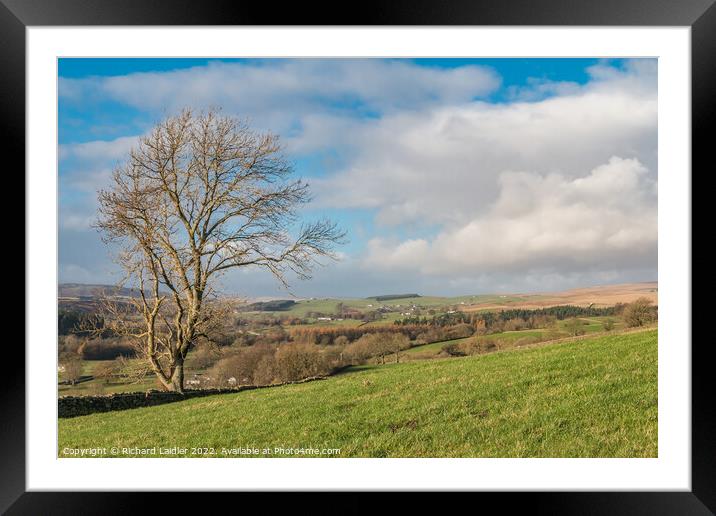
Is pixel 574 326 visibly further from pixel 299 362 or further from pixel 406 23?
pixel 406 23

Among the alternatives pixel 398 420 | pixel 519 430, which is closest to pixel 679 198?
pixel 519 430

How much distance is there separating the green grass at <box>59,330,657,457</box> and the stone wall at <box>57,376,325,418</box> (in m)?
0.13

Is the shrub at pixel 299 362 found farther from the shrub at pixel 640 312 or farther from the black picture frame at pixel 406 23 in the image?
the shrub at pixel 640 312

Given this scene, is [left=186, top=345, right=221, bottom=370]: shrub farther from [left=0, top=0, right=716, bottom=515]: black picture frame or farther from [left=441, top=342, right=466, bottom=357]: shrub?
[left=441, top=342, right=466, bottom=357]: shrub

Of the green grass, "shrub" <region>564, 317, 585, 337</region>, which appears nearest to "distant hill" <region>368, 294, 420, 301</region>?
the green grass

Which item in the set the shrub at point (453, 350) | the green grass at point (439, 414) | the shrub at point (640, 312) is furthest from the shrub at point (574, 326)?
the shrub at point (453, 350)

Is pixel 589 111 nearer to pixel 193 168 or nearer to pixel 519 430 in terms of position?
pixel 519 430

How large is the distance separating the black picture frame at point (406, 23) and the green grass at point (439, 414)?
1.45 ft

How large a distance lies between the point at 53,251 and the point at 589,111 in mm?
5298

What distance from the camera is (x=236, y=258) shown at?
5203 millimetres

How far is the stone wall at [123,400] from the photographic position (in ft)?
14.7

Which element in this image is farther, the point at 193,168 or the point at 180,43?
the point at 193,168

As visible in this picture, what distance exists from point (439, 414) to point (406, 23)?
349 cm

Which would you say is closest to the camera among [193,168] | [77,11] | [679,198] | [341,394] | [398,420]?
[77,11]
